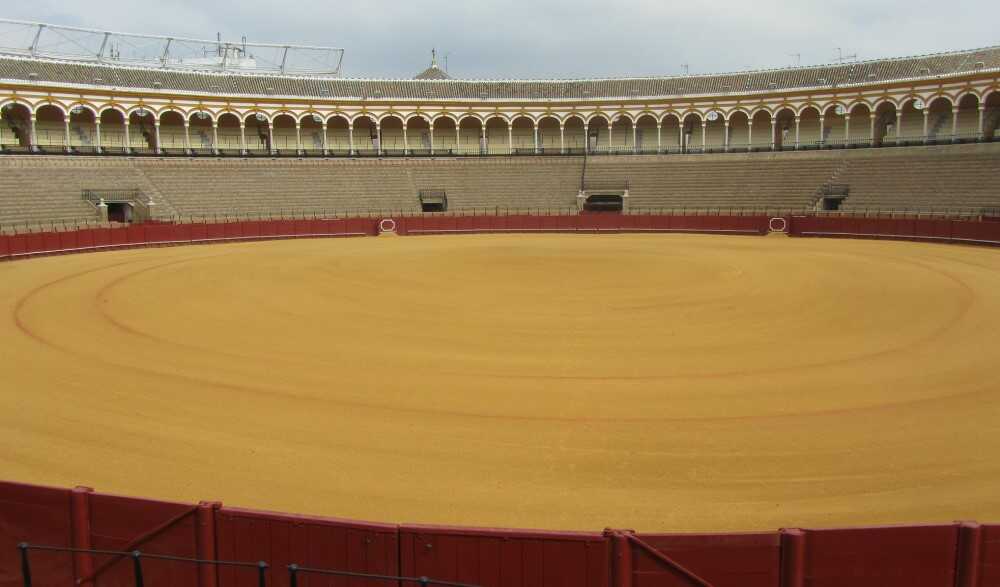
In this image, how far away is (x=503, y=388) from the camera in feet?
34.5

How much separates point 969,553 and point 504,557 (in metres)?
2.95

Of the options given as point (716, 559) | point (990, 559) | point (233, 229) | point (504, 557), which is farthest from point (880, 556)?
point (233, 229)

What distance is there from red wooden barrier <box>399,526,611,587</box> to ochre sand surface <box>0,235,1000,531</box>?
1913 mm

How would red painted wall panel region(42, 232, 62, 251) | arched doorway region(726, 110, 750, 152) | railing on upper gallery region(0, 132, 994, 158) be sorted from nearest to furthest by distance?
red painted wall panel region(42, 232, 62, 251)
railing on upper gallery region(0, 132, 994, 158)
arched doorway region(726, 110, 750, 152)

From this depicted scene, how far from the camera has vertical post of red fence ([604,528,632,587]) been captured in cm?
468

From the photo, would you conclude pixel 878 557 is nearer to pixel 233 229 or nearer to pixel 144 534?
pixel 144 534

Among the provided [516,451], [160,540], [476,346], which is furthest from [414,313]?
[160,540]

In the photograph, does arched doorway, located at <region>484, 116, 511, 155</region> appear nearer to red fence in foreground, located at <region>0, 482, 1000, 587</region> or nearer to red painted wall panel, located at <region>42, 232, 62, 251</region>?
red painted wall panel, located at <region>42, 232, 62, 251</region>

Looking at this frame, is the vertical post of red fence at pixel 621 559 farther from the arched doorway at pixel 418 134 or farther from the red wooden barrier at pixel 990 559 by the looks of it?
the arched doorway at pixel 418 134

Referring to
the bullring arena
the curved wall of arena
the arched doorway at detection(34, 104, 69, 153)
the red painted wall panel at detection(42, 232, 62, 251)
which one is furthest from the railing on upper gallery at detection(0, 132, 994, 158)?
the red painted wall panel at detection(42, 232, 62, 251)

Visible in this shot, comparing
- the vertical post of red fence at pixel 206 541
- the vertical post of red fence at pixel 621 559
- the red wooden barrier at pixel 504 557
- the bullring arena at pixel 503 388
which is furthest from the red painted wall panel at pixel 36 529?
the vertical post of red fence at pixel 621 559

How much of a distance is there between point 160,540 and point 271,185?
4239 cm

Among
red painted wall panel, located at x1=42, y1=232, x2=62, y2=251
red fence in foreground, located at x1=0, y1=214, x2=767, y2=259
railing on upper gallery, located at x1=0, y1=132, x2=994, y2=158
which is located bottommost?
red painted wall panel, located at x1=42, y1=232, x2=62, y2=251

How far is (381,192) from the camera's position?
154 feet
